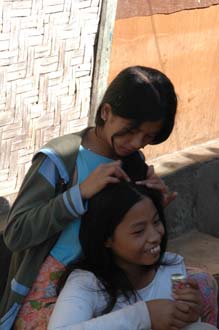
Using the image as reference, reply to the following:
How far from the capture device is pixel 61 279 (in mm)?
3244

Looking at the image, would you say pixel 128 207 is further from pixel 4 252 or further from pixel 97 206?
pixel 4 252

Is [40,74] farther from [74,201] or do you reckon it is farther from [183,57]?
[74,201]

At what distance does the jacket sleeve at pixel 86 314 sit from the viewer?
3.03 meters

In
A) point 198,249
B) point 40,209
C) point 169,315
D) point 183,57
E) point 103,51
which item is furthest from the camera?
point 183,57

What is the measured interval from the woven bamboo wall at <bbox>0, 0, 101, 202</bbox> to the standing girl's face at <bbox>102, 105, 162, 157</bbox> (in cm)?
210

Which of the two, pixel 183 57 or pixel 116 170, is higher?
pixel 116 170

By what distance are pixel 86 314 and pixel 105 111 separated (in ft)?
2.30

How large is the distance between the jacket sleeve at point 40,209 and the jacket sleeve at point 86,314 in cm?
20

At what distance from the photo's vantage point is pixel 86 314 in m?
3.09

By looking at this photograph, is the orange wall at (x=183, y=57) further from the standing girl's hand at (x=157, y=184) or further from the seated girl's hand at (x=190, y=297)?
the seated girl's hand at (x=190, y=297)

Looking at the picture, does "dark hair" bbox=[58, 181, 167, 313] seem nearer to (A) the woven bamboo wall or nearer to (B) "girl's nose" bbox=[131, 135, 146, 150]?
(B) "girl's nose" bbox=[131, 135, 146, 150]

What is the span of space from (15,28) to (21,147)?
709mm

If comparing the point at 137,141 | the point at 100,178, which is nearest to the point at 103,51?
the point at 137,141

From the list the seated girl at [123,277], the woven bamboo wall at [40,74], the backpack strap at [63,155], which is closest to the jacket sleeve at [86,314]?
the seated girl at [123,277]
